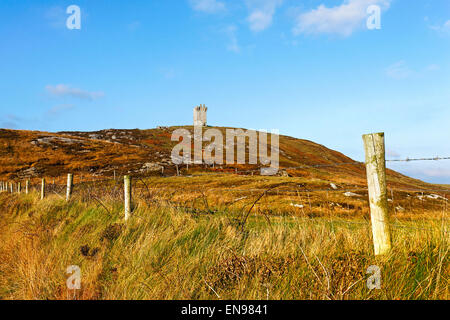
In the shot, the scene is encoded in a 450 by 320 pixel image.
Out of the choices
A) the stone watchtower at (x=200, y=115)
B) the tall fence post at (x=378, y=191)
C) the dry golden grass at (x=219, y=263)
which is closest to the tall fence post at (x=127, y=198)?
the dry golden grass at (x=219, y=263)

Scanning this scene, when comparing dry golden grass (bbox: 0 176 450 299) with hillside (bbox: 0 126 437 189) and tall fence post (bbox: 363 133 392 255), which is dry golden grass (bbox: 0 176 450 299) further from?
hillside (bbox: 0 126 437 189)

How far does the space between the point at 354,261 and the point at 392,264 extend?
0.45m

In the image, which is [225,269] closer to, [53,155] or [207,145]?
[53,155]

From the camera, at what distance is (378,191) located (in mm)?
3713

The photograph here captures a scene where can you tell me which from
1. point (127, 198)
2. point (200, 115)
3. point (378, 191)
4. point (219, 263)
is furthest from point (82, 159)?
point (200, 115)

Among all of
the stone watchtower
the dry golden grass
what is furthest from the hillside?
the stone watchtower

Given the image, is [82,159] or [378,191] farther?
[82,159]

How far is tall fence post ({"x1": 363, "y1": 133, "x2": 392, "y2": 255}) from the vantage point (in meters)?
3.59

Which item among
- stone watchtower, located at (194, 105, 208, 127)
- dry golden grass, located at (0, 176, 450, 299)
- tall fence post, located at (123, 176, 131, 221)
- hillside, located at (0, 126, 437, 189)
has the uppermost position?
stone watchtower, located at (194, 105, 208, 127)

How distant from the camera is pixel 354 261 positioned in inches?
126

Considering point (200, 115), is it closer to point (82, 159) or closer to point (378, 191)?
point (82, 159)

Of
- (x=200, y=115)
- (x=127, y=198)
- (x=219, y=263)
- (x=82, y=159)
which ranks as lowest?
(x=219, y=263)

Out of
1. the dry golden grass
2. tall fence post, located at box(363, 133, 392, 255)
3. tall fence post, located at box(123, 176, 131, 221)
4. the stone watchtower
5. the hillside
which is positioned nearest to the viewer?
the dry golden grass

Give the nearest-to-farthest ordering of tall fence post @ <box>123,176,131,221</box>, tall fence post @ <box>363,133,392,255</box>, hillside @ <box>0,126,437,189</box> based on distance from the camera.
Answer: tall fence post @ <box>363,133,392,255</box> → tall fence post @ <box>123,176,131,221</box> → hillside @ <box>0,126,437,189</box>
